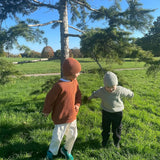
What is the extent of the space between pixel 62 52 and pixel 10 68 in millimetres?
1127

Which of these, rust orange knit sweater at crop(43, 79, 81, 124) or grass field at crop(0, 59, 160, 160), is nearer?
rust orange knit sweater at crop(43, 79, 81, 124)

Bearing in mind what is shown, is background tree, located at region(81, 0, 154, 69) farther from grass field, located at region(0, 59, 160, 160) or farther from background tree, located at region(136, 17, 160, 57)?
grass field, located at region(0, 59, 160, 160)

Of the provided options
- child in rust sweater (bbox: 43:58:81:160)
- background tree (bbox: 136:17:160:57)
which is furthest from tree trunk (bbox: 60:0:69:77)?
background tree (bbox: 136:17:160:57)

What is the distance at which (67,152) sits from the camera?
2127 millimetres

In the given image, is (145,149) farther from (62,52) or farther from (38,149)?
(62,52)

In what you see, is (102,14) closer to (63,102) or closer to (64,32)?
(64,32)

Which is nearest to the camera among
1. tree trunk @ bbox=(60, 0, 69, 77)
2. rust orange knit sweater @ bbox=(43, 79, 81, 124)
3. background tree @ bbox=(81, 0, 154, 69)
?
rust orange knit sweater @ bbox=(43, 79, 81, 124)

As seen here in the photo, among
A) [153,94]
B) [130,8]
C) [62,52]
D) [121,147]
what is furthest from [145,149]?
[153,94]

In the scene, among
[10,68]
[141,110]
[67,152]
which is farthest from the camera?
[141,110]

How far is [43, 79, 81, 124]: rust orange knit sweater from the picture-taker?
5.93ft

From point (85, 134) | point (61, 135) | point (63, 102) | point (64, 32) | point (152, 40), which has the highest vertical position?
point (64, 32)

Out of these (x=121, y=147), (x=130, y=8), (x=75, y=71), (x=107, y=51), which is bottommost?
(x=121, y=147)

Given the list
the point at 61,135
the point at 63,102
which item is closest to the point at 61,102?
the point at 63,102

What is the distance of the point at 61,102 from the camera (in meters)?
1.85
